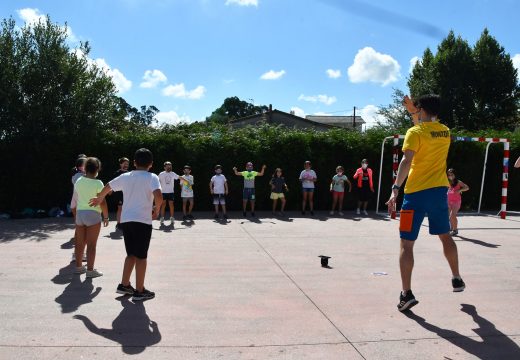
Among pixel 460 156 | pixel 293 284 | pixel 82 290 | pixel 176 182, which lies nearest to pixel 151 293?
pixel 82 290

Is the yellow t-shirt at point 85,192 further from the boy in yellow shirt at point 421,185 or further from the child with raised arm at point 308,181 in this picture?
the child with raised arm at point 308,181

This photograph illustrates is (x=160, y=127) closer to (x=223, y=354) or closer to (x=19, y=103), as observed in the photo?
(x=19, y=103)

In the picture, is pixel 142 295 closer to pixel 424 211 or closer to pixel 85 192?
pixel 85 192

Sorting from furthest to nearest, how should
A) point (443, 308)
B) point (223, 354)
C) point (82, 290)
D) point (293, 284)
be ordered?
point (293, 284) < point (82, 290) < point (443, 308) < point (223, 354)

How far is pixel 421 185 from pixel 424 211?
10.7 inches

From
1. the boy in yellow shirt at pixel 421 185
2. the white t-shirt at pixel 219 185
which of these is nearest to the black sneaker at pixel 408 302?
the boy in yellow shirt at pixel 421 185

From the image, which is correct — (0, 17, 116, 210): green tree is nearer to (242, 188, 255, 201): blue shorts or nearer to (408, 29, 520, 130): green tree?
(242, 188, 255, 201): blue shorts

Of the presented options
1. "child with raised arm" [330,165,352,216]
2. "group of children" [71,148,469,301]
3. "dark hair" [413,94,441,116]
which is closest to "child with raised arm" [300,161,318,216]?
"child with raised arm" [330,165,352,216]

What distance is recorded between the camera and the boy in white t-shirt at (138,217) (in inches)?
212

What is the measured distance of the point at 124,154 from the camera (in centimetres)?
1512

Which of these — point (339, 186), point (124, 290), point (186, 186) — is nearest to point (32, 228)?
point (186, 186)

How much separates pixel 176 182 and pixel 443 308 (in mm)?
11196

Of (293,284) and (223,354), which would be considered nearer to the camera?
(223,354)

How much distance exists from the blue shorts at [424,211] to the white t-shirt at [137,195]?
2722 mm
